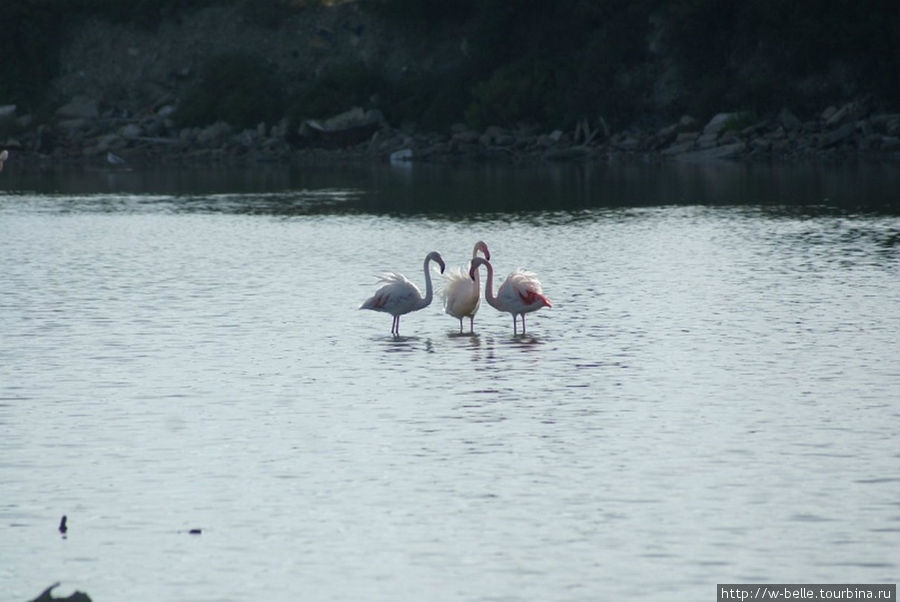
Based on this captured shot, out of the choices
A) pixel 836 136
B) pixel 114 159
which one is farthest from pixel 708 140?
pixel 114 159

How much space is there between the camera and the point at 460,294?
1967 centimetres

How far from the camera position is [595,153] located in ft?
202

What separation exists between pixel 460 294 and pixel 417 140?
46.4m

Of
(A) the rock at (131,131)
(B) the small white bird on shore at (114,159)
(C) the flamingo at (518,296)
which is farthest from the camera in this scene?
(A) the rock at (131,131)

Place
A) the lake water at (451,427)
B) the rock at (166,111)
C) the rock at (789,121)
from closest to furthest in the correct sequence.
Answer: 1. the lake water at (451,427)
2. the rock at (789,121)
3. the rock at (166,111)

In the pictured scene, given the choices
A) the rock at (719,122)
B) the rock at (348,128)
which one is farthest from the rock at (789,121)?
the rock at (348,128)

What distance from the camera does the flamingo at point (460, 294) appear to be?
19609 mm

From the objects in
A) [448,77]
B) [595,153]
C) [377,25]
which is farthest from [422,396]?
[377,25]

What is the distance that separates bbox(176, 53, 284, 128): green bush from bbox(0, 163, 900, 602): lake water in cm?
4086

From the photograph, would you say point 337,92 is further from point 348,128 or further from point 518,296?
point 518,296

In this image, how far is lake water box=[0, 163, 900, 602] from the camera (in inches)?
409

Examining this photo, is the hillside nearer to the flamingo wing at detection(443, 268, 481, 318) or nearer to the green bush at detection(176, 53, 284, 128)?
the green bush at detection(176, 53, 284, 128)

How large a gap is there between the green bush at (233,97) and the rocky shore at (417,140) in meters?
0.72

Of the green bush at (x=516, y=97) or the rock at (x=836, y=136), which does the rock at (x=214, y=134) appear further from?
the rock at (x=836, y=136)
